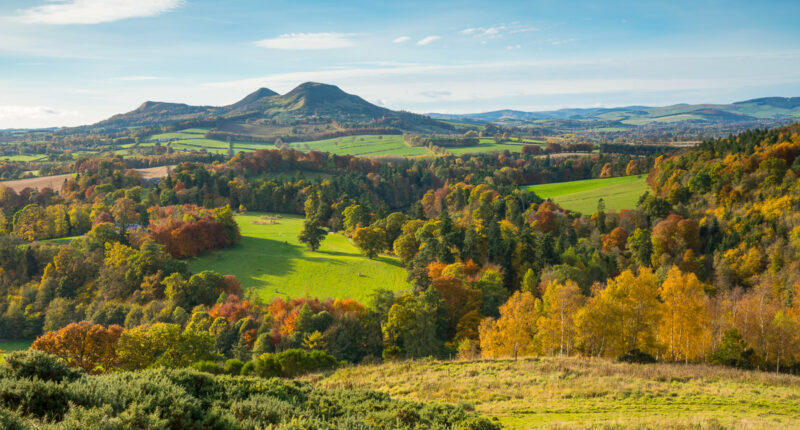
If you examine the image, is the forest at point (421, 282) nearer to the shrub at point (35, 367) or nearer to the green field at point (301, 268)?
the shrub at point (35, 367)

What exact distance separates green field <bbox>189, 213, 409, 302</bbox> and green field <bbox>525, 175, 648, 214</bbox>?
52.5 metres

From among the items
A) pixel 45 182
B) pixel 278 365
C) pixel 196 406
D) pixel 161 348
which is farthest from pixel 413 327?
pixel 45 182

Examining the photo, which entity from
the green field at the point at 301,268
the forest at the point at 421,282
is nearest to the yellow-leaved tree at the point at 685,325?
the forest at the point at 421,282

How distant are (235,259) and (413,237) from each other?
110 ft

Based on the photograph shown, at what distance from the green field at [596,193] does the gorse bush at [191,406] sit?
92.1 metres

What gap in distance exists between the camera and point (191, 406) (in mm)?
13406

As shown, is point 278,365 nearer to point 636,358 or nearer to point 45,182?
point 636,358

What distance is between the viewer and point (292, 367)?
33594 mm

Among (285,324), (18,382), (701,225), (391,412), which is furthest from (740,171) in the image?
(18,382)

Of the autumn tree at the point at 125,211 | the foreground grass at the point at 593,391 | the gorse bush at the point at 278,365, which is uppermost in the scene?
the autumn tree at the point at 125,211

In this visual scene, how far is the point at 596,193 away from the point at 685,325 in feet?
263

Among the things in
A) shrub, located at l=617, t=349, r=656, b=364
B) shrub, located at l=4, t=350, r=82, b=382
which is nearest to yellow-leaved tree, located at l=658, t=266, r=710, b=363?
shrub, located at l=617, t=349, r=656, b=364

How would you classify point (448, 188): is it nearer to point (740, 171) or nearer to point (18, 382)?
point (740, 171)

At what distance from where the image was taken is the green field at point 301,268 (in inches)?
2640
